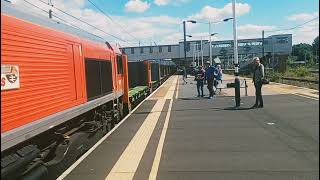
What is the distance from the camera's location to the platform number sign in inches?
255

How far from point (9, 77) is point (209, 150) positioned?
4.90 metres

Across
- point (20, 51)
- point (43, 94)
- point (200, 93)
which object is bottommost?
point (200, 93)

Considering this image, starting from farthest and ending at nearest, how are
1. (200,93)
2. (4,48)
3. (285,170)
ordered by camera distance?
(200,93) < (285,170) < (4,48)

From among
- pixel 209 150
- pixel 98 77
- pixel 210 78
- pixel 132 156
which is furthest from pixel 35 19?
pixel 210 78

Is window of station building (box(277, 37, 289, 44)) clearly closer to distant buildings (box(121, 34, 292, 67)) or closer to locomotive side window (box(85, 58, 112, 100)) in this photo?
distant buildings (box(121, 34, 292, 67))

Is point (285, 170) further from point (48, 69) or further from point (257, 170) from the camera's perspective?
A: point (48, 69)

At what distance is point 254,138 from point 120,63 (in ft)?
27.6

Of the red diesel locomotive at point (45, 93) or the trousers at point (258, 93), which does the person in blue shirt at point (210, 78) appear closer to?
the trousers at point (258, 93)

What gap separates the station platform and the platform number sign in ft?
7.16

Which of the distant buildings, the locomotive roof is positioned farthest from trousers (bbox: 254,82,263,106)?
the distant buildings

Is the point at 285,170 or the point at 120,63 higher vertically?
the point at 120,63

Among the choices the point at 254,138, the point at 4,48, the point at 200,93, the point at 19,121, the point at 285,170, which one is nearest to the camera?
the point at 4,48

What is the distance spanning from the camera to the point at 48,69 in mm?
8672

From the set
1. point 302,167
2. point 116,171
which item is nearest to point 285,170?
point 302,167
